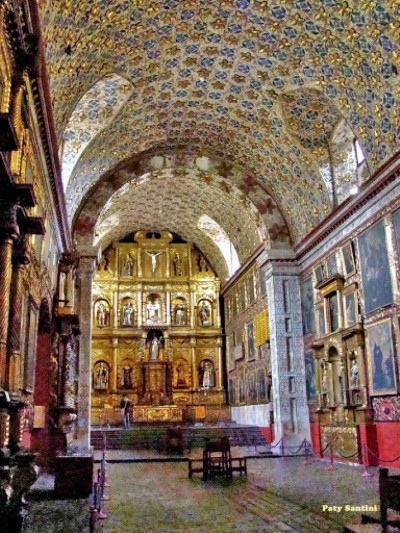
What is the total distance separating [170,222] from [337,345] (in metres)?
14.8

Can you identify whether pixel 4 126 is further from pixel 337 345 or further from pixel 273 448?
pixel 273 448

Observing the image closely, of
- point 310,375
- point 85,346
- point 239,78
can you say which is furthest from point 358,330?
point 85,346

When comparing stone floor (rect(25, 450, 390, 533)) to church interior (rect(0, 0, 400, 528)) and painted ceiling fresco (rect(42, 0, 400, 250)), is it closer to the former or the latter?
church interior (rect(0, 0, 400, 528))

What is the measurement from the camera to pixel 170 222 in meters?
28.7

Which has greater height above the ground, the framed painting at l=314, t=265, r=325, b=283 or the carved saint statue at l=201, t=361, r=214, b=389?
the framed painting at l=314, t=265, r=325, b=283

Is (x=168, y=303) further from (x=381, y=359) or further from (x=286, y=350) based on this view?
(x=381, y=359)

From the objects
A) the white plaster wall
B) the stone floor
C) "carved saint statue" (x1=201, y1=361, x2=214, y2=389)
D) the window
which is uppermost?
the window

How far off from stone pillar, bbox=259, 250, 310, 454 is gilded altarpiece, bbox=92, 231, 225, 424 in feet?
32.5

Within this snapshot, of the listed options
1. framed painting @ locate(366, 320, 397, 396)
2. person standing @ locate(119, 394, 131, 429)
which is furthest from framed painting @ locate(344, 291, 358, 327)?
person standing @ locate(119, 394, 131, 429)

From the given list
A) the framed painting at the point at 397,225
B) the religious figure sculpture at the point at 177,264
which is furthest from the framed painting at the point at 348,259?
the religious figure sculpture at the point at 177,264

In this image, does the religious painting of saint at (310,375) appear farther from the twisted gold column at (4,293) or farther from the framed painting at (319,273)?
the twisted gold column at (4,293)

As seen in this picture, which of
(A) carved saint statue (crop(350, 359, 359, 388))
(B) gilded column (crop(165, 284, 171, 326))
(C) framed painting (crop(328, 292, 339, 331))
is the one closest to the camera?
(A) carved saint statue (crop(350, 359, 359, 388))

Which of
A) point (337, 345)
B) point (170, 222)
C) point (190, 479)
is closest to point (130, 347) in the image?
point (170, 222)

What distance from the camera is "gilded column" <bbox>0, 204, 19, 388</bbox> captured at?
7.23 meters
